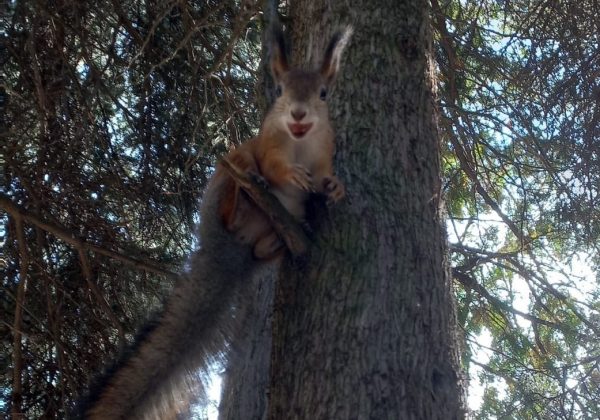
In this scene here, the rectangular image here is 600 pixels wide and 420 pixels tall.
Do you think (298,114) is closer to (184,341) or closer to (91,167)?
(184,341)

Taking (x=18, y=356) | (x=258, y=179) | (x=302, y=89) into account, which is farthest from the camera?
(x=18, y=356)

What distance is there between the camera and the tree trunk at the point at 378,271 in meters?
2.37

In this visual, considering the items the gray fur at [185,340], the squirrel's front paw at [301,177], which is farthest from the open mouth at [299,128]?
the gray fur at [185,340]

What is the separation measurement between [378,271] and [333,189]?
0.39 m

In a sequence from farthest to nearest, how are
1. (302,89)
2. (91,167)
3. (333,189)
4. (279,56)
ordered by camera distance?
(91,167) → (279,56) → (302,89) → (333,189)

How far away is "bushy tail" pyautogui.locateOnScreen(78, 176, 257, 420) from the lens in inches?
98.2

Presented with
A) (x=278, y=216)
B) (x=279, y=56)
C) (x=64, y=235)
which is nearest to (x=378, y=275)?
(x=278, y=216)

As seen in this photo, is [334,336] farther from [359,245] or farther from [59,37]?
[59,37]

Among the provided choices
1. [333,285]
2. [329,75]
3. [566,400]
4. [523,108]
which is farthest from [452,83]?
[333,285]

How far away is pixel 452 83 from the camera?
4.76 meters

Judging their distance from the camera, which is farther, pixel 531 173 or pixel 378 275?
pixel 531 173

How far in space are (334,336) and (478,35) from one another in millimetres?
3539

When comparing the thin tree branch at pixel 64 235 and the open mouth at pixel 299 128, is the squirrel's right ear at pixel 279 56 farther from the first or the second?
the thin tree branch at pixel 64 235

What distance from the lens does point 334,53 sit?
3045mm
